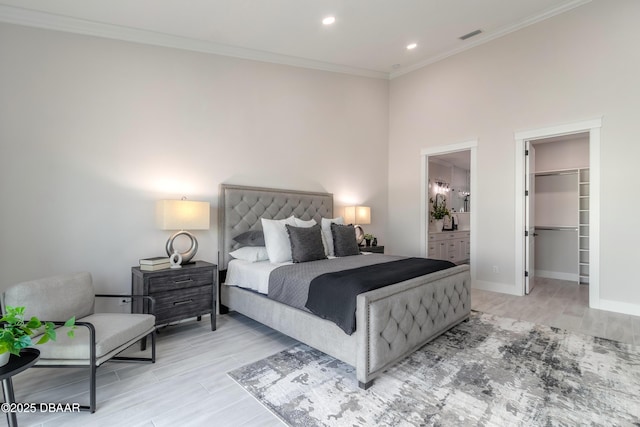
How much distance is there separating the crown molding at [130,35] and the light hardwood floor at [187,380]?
10.4 ft

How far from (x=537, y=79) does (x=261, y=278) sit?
4770 millimetres

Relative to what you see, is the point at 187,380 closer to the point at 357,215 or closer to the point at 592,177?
the point at 357,215

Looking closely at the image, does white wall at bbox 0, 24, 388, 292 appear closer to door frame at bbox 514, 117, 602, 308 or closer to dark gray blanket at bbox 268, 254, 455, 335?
dark gray blanket at bbox 268, 254, 455, 335

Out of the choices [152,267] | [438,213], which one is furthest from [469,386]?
[438,213]

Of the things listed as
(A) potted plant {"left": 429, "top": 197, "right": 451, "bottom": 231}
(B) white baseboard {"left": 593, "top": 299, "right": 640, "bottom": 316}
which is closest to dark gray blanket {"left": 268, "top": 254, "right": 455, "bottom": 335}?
(B) white baseboard {"left": 593, "top": 299, "right": 640, "bottom": 316}

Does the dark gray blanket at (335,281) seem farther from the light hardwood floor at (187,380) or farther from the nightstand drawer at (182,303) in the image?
the nightstand drawer at (182,303)

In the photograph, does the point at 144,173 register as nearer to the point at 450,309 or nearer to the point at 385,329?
the point at 385,329

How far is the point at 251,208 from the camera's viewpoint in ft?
13.7

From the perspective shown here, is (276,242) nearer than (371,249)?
Yes

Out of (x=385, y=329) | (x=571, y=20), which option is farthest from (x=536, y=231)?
(x=385, y=329)

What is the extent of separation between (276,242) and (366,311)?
5.49ft

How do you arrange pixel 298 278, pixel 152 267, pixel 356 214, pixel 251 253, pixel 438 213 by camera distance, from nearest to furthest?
pixel 298 278
pixel 152 267
pixel 251 253
pixel 356 214
pixel 438 213

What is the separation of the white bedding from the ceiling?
8.93 feet

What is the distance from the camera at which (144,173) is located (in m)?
3.47
